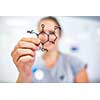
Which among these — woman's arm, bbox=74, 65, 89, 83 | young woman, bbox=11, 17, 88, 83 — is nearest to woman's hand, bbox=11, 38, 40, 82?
young woman, bbox=11, 17, 88, 83

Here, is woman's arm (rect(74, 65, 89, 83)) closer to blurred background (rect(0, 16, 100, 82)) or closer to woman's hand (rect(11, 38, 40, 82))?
blurred background (rect(0, 16, 100, 82))

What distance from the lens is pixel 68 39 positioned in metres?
1.42

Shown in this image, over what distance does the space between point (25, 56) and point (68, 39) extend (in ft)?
0.91

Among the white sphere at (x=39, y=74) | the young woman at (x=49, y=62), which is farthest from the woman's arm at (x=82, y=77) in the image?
the white sphere at (x=39, y=74)

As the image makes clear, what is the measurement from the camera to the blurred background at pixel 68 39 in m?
1.40

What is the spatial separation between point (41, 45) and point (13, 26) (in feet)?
0.67
